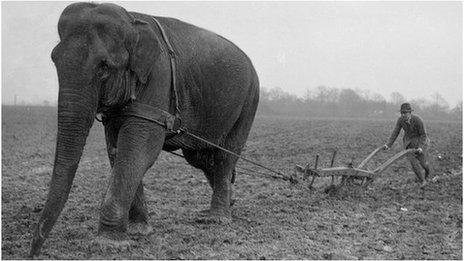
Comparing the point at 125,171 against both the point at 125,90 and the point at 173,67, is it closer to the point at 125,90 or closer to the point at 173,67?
the point at 125,90

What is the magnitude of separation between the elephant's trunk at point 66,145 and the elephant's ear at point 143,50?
594 mm

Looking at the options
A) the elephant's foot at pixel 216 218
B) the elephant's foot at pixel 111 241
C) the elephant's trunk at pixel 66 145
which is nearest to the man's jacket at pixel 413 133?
the elephant's foot at pixel 216 218

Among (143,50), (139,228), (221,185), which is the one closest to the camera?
(143,50)

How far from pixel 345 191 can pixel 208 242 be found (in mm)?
4072

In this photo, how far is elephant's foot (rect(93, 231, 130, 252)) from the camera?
5.44 meters

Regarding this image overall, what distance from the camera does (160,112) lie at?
582cm

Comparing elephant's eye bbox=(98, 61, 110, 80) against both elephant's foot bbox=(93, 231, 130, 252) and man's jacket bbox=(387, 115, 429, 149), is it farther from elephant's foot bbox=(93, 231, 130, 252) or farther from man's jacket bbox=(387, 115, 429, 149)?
man's jacket bbox=(387, 115, 429, 149)

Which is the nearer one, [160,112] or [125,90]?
[125,90]

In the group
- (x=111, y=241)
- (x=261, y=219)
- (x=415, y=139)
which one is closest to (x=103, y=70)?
(x=111, y=241)

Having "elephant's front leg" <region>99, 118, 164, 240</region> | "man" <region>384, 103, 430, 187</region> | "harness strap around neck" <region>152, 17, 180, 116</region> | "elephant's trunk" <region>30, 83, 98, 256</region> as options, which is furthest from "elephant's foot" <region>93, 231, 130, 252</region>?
"man" <region>384, 103, 430, 187</region>

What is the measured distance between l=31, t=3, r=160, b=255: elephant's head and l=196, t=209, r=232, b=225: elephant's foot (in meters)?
2.40

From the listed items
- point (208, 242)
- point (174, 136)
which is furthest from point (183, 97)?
point (208, 242)

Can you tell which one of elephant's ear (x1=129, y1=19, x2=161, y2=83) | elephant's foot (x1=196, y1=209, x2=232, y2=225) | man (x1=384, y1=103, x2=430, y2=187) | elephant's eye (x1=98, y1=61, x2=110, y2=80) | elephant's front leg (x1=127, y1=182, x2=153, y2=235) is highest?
elephant's ear (x1=129, y1=19, x2=161, y2=83)

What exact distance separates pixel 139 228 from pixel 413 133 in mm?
7054
